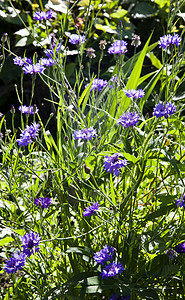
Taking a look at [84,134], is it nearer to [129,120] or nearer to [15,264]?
[129,120]

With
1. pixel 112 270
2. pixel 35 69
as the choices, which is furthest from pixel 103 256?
pixel 35 69

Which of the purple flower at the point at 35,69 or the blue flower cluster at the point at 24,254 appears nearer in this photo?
the blue flower cluster at the point at 24,254

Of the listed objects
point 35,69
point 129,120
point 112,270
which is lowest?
point 112,270

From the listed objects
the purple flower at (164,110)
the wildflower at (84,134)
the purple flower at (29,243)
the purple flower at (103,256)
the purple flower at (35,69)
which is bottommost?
the purple flower at (103,256)

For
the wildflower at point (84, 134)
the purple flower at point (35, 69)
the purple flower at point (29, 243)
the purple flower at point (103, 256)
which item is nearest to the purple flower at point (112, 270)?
the purple flower at point (103, 256)

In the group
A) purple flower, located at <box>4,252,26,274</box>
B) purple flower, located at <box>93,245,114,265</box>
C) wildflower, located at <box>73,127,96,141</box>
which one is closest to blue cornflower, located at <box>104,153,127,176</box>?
wildflower, located at <box>73,127,96,141</box>

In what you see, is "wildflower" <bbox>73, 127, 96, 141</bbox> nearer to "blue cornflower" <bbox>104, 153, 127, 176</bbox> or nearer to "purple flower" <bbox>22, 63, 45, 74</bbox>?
"blue cornflower" <bbox>104, 153, 127, 176</bbox>

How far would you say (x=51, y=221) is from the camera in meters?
1.42

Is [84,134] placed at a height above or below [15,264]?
above

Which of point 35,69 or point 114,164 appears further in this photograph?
point 35,69

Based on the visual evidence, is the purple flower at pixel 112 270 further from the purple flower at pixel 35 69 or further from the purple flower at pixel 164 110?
the purple flower at pixel 35 69

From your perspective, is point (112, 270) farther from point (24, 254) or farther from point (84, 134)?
point (84, 134)

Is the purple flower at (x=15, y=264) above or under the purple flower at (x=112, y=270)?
above

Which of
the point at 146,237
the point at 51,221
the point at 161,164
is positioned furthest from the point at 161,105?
the point at 51,221
